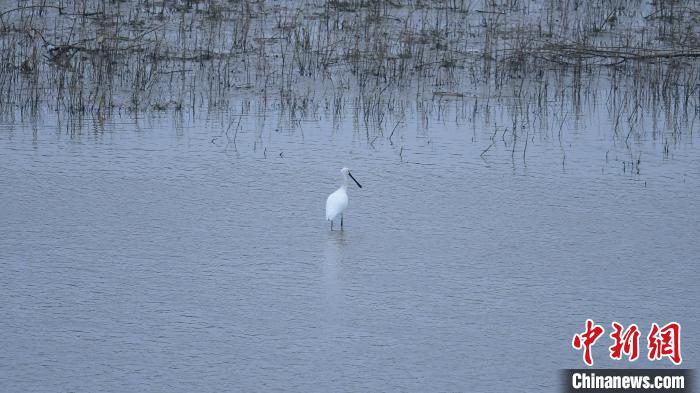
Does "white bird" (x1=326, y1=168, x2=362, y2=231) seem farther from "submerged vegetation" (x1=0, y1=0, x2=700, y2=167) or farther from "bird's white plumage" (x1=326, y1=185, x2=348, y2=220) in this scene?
"submerged vegetation" (x1=0, y1=0, x2=700, y2=167)

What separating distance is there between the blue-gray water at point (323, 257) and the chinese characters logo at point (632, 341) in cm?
5

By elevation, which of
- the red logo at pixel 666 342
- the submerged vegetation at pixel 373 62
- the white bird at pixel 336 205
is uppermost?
the submerged vegetation at pixel 373 62

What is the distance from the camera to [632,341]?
16.5 feet

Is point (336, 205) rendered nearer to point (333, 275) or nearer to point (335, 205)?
point (335, 205)

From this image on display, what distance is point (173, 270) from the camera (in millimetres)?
6016

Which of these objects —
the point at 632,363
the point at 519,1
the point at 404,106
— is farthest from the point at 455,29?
the point at 632,363

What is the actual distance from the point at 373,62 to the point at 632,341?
716 cm

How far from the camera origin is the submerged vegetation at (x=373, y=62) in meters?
10.3

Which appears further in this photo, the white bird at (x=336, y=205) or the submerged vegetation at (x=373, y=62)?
the submerged vegetation at (x=373, y=62)

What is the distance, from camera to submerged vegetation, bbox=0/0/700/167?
10.3 m

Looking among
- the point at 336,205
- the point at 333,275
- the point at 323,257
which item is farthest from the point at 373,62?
the point at 333,275

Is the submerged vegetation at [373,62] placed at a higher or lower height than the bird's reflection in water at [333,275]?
higher

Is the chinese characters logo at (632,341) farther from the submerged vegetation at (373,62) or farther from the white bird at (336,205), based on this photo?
the submerged vegetation at (373,62)

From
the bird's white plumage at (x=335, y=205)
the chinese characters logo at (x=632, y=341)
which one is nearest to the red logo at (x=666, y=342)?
the chinese characters logo at (x=632, y=341)
